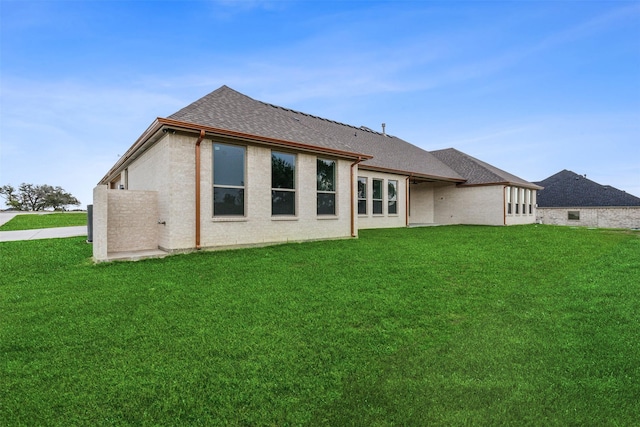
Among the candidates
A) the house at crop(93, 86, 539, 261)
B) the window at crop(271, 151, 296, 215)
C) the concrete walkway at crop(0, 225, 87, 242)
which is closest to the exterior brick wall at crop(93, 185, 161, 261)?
the house at crop(93, 86, 539, 261)

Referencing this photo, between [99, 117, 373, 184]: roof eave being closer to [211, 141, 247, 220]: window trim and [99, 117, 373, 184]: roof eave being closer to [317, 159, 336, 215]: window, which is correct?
[211, 141, 247, 220]: window trim

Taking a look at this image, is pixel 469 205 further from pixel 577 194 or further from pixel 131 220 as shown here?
pixel 131 220

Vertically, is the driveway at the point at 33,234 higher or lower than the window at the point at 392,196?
lower

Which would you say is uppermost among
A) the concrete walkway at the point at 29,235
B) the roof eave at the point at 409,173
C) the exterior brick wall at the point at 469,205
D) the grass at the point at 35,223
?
the roof eave at the point at 409,173

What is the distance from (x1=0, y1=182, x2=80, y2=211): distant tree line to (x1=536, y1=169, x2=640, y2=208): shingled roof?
273 ft

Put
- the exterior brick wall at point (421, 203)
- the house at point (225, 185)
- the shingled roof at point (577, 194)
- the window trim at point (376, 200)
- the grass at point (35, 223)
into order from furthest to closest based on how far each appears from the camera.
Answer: the shingled roof at point (577, 194), the exterior brick wall at point (421, 203), the window trim at point (376, 200), the grass at point (35, 223), the house at point (225, 185)

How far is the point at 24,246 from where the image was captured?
922 cm

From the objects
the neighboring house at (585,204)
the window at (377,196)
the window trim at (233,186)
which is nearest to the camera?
the window trim at (233,186)

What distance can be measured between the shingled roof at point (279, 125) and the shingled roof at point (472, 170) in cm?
284

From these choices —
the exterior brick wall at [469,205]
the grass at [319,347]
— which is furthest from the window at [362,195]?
the grass at [319,347]

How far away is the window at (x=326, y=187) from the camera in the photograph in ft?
36.9

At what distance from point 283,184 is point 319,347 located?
7.57m

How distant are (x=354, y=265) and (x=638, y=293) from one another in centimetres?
499

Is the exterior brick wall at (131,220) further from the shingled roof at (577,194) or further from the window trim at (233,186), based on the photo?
the shingled roof at (577,194)
